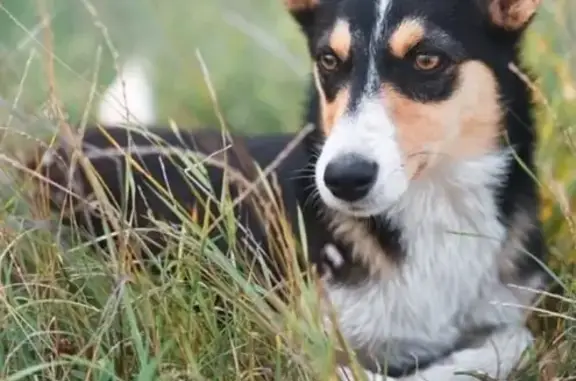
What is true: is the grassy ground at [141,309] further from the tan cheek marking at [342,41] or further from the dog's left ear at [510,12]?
the tan cheek marking at [342,41]

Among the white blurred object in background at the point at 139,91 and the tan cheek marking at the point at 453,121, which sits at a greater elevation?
the tan cheek marking at the point at 453,121

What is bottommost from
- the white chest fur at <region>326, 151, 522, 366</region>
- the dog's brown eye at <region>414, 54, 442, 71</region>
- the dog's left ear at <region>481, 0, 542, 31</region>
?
the white chest fur at <region>326, 151, 522, 366</region>

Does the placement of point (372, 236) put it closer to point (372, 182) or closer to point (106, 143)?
point (372, 182)

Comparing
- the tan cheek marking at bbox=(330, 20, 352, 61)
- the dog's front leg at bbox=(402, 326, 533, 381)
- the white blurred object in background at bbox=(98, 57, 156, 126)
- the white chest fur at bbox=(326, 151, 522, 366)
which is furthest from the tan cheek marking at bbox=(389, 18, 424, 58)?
the white blurred object in background at bbox=(98, 57, 156, 126)

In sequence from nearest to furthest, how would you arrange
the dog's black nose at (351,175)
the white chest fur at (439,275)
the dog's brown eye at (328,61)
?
1. the dog's black nose at (351,175)
2. the dog's brown eye at (328,61)
3. the white chest fur at (439,275)

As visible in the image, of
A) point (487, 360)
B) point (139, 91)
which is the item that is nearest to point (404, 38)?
point (487, 360)

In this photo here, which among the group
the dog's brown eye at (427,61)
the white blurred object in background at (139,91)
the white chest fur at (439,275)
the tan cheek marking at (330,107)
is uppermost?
the dog's brown eye at (427,61)

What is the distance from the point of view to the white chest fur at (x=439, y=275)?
3211 millimetres

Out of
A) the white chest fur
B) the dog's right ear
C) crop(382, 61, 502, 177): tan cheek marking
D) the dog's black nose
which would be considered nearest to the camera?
the dog's black nose

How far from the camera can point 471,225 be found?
127 inches

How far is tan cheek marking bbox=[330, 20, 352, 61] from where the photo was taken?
9.96 ft

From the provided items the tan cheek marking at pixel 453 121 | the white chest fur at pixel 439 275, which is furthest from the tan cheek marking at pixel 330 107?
the white chest fur at pixel 439 275

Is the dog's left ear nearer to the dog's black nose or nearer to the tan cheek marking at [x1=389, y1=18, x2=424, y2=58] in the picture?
the tan cheek marking at [x1=389, y1=18, x2=424, y2=58]

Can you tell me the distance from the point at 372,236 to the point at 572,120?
1040 millimetres
